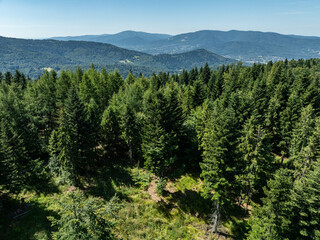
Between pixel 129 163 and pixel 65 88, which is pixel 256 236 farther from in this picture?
pixel 65 88

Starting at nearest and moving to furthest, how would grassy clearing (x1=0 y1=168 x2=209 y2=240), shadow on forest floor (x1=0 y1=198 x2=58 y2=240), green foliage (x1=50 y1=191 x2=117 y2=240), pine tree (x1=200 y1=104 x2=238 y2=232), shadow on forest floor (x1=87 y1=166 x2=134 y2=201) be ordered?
green foliage (x1=50 y1=191 x2=117 y2=240), shadow on forest floor (x1=0 y1=198 x2=58 y2=240), pine tree (x1=200 y1=104 x2=238 y2=232), grassy clearing (x1=0 y1=168 x2=209 y2=240), shadow on forest floor (x1=87 y1=166 x2=134 y2=201)

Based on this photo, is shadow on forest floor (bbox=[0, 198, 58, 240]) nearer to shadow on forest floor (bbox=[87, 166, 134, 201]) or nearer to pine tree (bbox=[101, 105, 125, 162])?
shadow on forest floor (bbox=[87, 166, 134, 201])

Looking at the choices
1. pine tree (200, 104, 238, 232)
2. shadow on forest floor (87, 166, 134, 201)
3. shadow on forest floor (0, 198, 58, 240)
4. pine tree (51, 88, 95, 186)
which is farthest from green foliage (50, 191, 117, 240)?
pine tree (51, 88, 95, 186)

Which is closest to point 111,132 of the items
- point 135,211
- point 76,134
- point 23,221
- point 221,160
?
point 76,134

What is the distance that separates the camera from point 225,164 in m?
21.7

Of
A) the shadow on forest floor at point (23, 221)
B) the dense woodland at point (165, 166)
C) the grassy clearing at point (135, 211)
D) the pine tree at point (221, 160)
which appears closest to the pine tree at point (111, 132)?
the dense woodland at point (165, 166)

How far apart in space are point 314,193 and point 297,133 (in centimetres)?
1817

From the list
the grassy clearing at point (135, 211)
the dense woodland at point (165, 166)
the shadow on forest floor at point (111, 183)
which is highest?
the dense woodland at point (165, 166)

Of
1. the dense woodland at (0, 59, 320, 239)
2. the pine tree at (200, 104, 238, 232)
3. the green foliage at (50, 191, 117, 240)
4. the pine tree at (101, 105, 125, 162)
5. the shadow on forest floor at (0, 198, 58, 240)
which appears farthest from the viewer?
the pine tree at (101, 105, 125, 162)

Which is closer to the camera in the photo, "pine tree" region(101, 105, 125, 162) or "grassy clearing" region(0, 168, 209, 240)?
"grassy clearing" region(0, 168, 209, 240)

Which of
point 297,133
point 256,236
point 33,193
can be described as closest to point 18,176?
point 33,193

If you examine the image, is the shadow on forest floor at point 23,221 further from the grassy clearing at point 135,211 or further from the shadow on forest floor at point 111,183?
the shadow on forest floor at point 111,183

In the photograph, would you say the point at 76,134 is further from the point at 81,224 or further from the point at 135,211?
the point at 81,224

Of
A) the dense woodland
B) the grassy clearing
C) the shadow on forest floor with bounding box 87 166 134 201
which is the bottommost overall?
the grassy clearing
